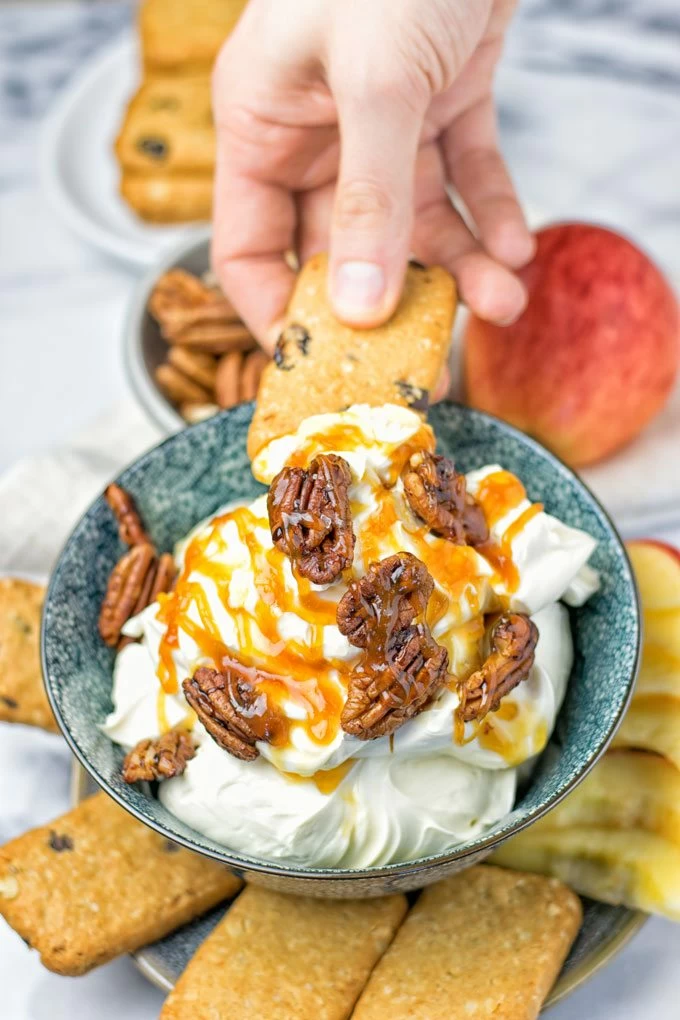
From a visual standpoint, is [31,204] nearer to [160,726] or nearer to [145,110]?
[145,110]

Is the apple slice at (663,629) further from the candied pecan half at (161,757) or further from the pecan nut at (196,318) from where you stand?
the pecan nut at (196,318)

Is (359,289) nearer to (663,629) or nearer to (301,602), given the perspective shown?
(301,602)

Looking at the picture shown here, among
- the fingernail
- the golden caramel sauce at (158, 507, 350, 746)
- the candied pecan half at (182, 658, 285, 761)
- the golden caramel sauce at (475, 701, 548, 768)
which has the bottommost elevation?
the golden caramel sauce at (475, 701, 548, 768)

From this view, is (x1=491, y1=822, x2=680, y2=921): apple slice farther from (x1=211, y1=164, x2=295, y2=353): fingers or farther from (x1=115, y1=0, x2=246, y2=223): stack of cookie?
(x1=115, y1=0, x2=246, y2=223): stack of cookie

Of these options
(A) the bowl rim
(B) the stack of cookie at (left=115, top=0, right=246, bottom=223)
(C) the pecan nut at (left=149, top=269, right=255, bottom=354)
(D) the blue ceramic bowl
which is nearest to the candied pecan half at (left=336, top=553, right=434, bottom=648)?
(D) the blue ceramic bowl

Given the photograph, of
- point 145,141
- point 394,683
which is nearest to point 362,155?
point 394,683

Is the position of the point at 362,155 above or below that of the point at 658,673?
above
